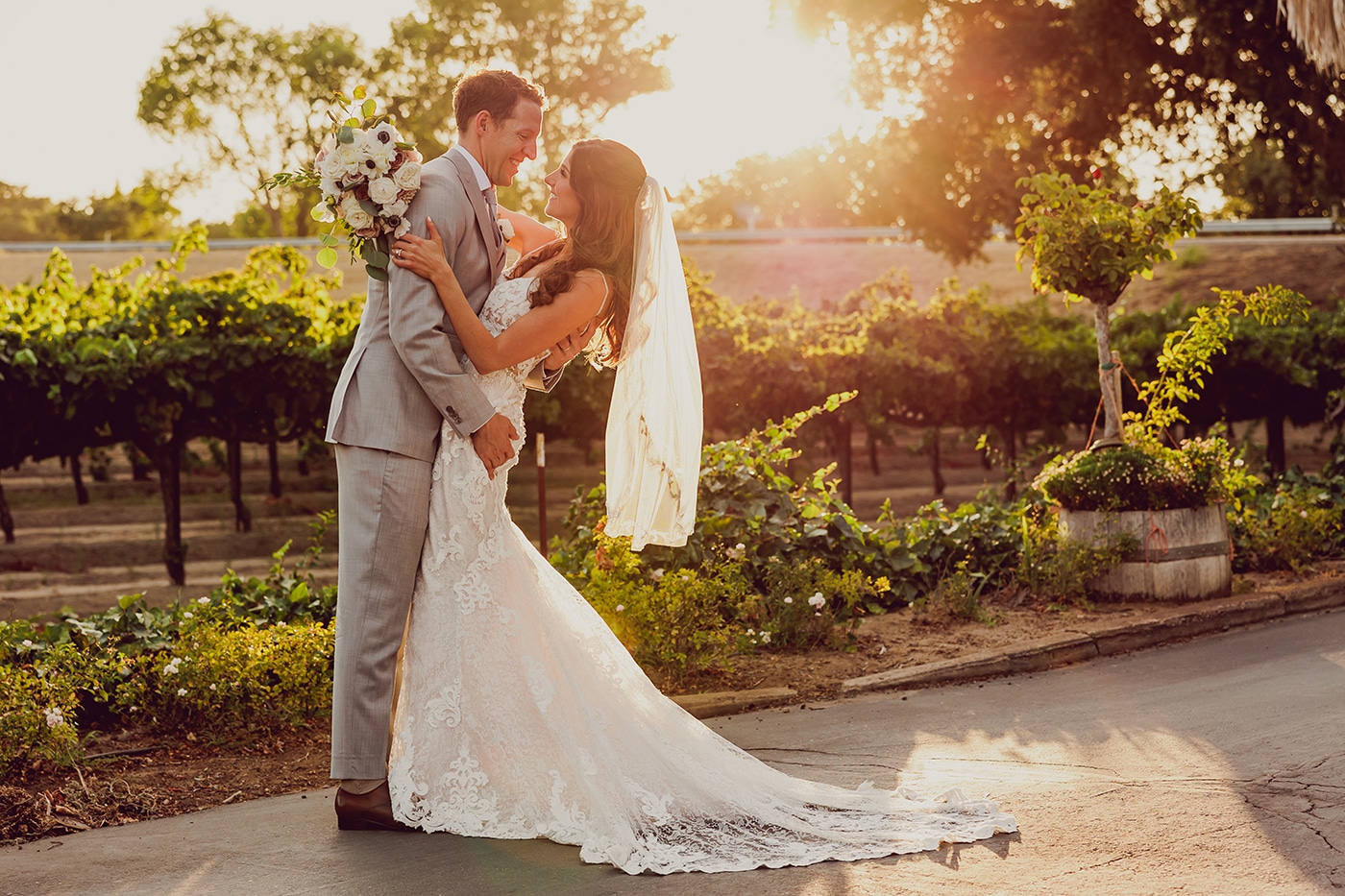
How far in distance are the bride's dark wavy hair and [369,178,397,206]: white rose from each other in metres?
0.52

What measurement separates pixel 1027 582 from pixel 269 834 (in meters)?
5.11

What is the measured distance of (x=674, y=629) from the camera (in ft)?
19.2

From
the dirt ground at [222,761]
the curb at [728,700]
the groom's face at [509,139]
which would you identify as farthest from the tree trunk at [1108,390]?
the groom's face at [509,139]

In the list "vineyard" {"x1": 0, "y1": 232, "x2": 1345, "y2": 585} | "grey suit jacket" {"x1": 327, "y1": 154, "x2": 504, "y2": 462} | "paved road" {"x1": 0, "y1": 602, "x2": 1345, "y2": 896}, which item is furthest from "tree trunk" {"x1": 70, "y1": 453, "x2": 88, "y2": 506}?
"grey suit jacket" {"x1": 327, "y1": 154, "x2": 504, "y2": 462}

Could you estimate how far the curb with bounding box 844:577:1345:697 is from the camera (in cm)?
616

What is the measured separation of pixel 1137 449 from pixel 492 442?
5.01m

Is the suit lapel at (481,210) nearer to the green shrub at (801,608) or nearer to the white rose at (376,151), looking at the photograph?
the white rose at (376,151)

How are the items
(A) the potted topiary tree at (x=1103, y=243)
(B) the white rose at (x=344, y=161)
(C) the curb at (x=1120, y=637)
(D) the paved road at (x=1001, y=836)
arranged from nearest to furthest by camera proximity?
(D) the paved road at (x=1001, y=836), (B) the white rose at (x=344, y=161), (C) the curb at (x=1120, y=637), (A) the potted topiary tree at (x=1103, y=243)

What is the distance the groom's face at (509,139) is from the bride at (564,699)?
14 cm

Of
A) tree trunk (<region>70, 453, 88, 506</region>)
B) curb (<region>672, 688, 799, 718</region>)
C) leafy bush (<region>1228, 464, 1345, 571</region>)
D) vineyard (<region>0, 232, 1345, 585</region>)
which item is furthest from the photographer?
tree trunk (<region>70, 453, 88, 506</region>)

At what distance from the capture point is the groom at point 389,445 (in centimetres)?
389

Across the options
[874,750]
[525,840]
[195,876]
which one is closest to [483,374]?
[525,840]

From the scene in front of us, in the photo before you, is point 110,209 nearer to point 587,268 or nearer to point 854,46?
point 854,46

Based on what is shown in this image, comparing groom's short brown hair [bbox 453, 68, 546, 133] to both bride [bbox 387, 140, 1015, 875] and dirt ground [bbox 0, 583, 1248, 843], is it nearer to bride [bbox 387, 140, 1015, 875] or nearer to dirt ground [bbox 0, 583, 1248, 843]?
bride [bbox 387, 140, 1015, 875]
